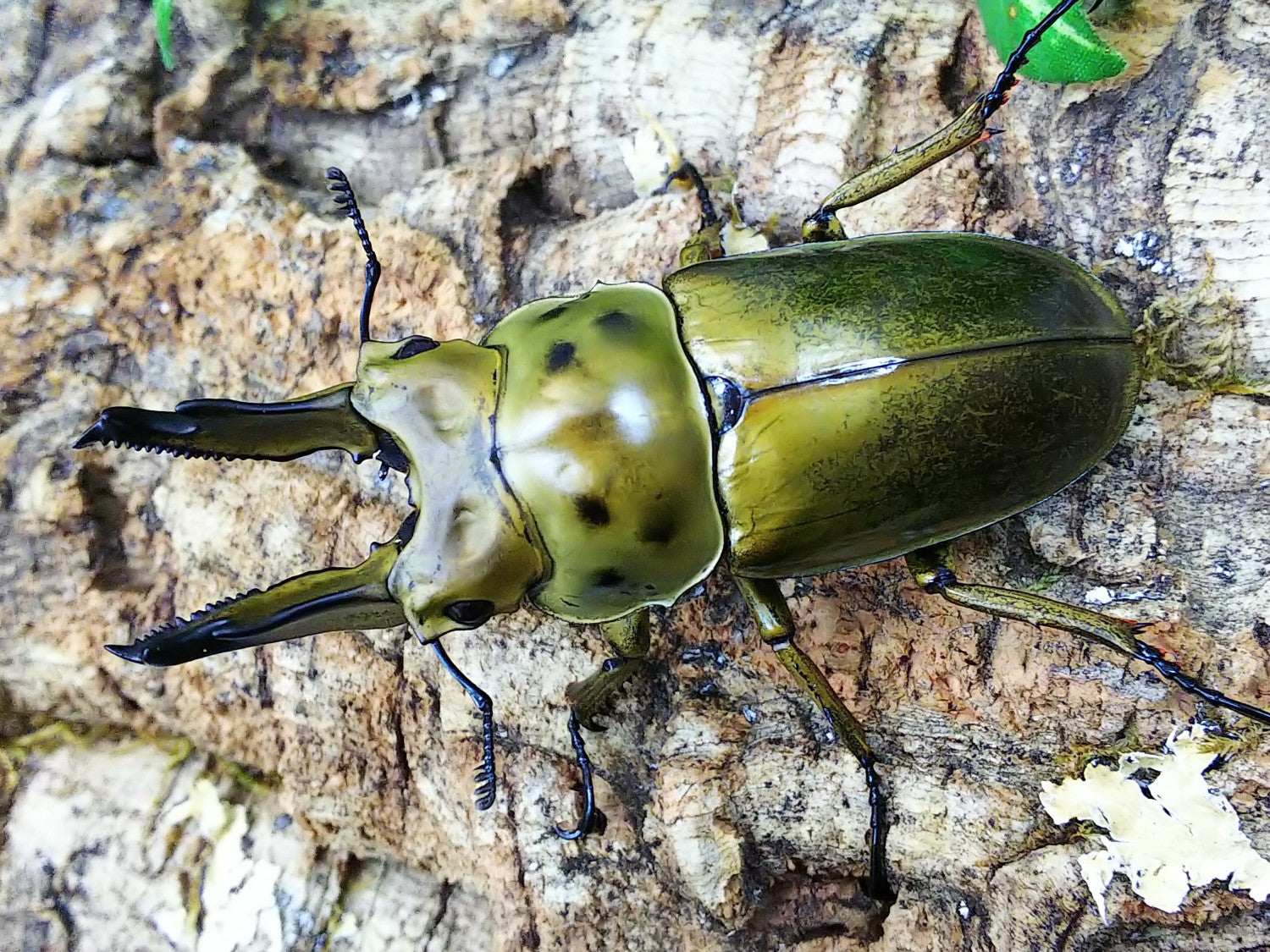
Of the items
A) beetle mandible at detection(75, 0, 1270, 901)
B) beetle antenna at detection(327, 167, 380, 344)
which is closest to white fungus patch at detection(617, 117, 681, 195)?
beetle mandible at detection(75, 0, 1270, 901)

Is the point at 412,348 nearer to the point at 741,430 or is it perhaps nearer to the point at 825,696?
the point at 741,430

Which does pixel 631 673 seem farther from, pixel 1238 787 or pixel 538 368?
pixel 1238 787

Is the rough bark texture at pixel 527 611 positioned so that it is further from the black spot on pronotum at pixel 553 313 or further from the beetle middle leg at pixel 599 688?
the black spot on pronotum at pixel 553 313

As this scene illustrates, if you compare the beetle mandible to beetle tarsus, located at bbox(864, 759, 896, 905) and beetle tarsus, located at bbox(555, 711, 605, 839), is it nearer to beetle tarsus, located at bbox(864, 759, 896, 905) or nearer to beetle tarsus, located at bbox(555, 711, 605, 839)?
beetle tarsus, located at bbox(555, 711, 605, 839)

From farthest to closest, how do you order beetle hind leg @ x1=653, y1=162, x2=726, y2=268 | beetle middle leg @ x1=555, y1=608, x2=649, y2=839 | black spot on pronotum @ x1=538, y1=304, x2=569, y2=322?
1. beetle hind leg @ x1=653, y1=162, x2=726, y2=268
2. beetle middle leg @ x1=555, y1=608, x2=649, y2=839
3. black spot on pronotum @ x1=538, y1=304, x2=569, y2=322

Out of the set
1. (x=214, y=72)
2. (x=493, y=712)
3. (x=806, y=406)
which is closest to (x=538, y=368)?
→ (x=806, y=406)
